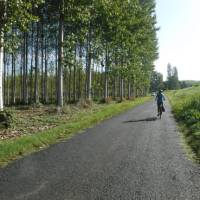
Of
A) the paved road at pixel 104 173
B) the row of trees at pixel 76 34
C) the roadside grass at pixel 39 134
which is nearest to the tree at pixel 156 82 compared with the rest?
the row of trees at pixel 76 34

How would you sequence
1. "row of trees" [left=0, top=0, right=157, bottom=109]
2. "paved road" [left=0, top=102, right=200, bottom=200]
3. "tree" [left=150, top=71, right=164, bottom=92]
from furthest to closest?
"tree" [left=150, top=71, right=164, bottom=92] → "row of trees" [left=0, top=0, right=157, bottom=109] → "paved road" [left=0, top=102, right=200, bottom=200]

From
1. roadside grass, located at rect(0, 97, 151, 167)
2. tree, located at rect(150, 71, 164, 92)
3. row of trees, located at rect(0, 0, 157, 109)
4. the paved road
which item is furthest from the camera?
tree, located at rect(150, 71, 164, 92)

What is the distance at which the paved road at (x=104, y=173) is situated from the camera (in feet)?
24.1

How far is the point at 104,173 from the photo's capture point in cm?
911

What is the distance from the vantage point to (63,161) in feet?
34.6

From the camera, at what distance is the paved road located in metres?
7.35

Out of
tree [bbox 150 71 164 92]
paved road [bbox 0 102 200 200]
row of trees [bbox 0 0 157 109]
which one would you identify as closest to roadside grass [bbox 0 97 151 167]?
paved road [bbox 0 102 200 200]

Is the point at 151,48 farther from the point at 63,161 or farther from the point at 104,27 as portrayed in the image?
the point at 63,161

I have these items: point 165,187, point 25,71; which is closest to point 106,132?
point 165,187

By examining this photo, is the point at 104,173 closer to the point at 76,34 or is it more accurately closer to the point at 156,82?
the point at 76,34

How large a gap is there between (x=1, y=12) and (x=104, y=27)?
2115 cm

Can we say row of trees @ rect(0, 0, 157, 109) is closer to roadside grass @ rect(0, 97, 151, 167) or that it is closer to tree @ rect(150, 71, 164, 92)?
roadside grass @ rect(0, 97, 151, 167)

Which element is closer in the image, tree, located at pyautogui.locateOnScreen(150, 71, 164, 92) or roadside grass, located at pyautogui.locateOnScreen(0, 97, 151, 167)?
roadside grass, located at pyautogui.locateOnScreen(0, 97, 151, 167)

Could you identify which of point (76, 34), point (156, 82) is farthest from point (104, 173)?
point (156, 82)
